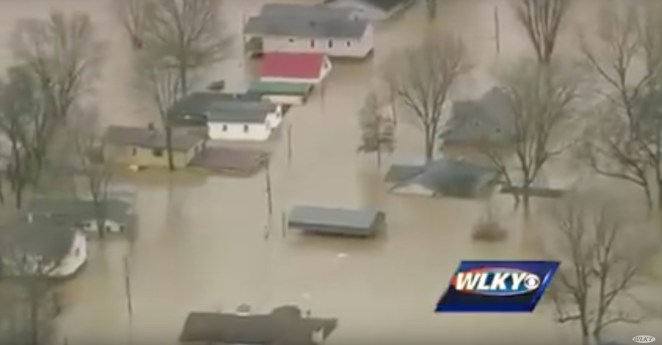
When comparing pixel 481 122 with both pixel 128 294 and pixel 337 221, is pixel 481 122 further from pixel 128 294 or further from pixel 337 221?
pixel 128 294

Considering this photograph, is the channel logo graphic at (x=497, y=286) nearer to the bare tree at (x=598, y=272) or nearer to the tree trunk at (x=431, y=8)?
the bare tree at (x=598, y=272)

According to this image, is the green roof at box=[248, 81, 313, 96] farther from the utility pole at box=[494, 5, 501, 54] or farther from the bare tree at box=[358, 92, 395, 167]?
the utility pole at box=[494, 5, 501, 54]

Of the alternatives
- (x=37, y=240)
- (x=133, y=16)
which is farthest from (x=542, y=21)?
(x=37, y=240)

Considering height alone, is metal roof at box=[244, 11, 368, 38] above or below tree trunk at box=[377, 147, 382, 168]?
above

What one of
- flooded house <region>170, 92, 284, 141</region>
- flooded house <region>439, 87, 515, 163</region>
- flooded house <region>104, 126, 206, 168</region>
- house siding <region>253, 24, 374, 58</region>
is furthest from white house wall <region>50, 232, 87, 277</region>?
house siding <region>253, 24, 374, 58</region>

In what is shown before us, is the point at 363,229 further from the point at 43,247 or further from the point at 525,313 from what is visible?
the point at 43,247

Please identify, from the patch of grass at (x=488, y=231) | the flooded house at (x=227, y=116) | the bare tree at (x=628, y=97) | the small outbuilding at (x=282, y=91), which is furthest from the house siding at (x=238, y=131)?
the bare tree at (x=628, y=97)

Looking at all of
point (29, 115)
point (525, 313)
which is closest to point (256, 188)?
point (29, 115)
